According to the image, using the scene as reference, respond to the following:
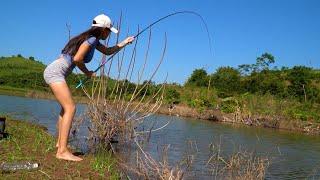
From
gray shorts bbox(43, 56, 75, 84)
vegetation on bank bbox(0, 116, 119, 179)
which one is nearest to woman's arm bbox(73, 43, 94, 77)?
gray shorts bbox(43, 56, 75, 84)

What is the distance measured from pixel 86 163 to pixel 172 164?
3218 millimetres

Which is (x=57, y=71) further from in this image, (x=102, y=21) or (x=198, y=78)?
(x=198, y=78)

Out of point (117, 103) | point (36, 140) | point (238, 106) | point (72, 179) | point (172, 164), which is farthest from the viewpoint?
point (238, 106)

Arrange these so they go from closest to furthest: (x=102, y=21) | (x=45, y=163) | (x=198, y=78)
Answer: (x=45, y=163), (x=102, y=21), (x=198, y=78)

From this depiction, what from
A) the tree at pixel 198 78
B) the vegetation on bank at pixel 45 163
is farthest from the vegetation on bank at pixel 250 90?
the vegetation on bank at pixel 45 163

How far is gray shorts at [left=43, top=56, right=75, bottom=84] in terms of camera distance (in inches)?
238

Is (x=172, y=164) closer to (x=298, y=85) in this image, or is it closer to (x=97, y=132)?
(x=97, y=132)

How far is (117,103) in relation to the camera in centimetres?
991

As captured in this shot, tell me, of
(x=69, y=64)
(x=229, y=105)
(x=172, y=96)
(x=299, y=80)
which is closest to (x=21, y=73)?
(x=172, y=96)

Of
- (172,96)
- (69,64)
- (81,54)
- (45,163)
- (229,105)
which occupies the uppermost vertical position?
(172,96)

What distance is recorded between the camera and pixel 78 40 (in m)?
5.99

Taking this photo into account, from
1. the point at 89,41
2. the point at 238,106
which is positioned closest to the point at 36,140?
the point at 89,41

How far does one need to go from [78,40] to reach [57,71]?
493 millimetres

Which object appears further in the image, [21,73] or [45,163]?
[21,73]
